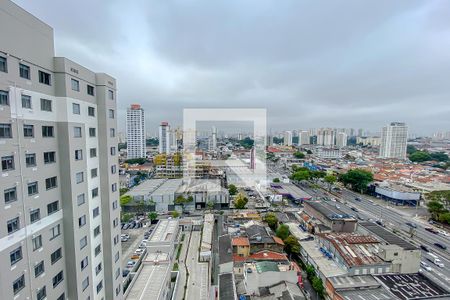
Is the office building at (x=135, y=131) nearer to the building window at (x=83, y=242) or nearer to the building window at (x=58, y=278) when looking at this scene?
the building window at (x=83, y=242)

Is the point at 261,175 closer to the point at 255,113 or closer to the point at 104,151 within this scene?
the point at 255,113

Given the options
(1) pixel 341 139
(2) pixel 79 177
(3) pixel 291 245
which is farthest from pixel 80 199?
(1) pixel 341 139

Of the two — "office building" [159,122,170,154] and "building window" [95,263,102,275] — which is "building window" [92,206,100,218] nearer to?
"building window" [95,263,102,275]

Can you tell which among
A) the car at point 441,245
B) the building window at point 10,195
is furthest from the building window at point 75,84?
the car at point 441,245

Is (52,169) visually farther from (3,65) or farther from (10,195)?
(3,65)

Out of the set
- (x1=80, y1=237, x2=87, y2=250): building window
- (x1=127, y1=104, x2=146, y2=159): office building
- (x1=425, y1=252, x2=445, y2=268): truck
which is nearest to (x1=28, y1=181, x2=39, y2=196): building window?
(x1=80, y1=237, x2=87, y2=250): building window
